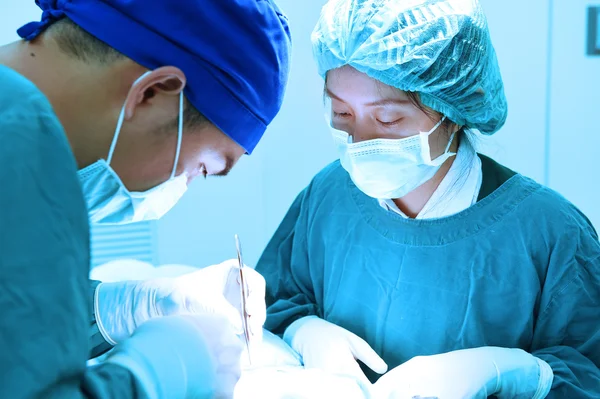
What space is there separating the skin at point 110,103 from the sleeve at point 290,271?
0.80 meters

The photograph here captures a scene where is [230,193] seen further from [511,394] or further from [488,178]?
[511,394]

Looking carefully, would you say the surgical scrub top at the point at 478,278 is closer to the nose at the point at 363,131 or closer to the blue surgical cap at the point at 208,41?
the nose at the point at 363,131

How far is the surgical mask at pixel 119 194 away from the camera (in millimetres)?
979

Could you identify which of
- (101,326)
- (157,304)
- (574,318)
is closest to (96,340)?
(101,326)

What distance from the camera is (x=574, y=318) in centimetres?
138

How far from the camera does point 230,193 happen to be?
248 cm

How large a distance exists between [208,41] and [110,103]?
191 millimetres

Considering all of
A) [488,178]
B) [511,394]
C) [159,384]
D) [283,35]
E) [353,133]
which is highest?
[283,35]

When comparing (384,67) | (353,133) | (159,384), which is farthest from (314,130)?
(159,384)

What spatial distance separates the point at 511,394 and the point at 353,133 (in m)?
0.73

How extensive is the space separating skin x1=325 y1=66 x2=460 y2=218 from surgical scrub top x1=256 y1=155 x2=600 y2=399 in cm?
22

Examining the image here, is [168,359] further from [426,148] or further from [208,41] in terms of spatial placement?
[426,148]

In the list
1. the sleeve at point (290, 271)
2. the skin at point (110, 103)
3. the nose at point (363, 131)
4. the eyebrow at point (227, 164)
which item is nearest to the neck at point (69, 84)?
the skin at point (110, 103)

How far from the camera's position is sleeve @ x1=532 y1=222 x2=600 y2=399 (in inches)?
53.2
